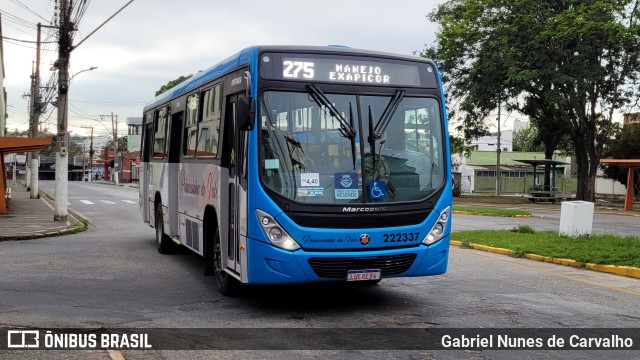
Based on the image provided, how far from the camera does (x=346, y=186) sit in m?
7.50

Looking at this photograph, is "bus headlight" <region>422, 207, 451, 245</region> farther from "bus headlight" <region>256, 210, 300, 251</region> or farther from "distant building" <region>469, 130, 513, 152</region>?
"distant building" <region>469, 130, 513, 152</region>

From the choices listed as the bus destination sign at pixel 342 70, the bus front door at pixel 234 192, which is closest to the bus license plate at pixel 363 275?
the bus front door at pixel 234 192

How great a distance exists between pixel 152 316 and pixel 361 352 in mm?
2763

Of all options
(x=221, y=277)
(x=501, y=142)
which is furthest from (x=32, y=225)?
(x=501, y=142)

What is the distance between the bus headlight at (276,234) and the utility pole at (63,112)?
1474 cm

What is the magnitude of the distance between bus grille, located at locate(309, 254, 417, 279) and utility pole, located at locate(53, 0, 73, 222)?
49.3ft

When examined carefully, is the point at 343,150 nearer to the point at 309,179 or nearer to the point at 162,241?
the point at 309,179

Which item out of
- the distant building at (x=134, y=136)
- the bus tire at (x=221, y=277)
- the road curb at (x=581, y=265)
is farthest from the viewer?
the distant building at (x=134, y=136)

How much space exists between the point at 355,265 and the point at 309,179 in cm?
110

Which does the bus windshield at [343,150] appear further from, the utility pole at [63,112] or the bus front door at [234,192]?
the utility pole at [63,112]

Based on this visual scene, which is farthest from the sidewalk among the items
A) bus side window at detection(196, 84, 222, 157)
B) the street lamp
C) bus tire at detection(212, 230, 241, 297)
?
bus tire at detection(212, 230, 241, 297)

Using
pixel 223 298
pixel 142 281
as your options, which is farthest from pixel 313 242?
pixel 142 281

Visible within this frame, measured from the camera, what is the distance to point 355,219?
7422mm

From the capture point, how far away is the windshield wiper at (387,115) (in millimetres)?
7684
